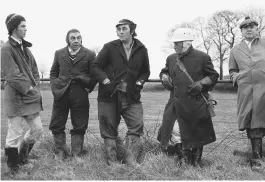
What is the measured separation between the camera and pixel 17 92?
192 inches

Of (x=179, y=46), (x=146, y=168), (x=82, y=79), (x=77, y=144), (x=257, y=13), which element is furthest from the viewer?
(x=257, y=13)

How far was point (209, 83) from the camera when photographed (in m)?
4.73

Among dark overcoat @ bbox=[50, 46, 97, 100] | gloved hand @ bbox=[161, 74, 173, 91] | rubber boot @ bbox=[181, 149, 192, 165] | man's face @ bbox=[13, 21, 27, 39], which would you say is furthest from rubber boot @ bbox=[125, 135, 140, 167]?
man's face @ bbox=[13, 21, 27, 39]

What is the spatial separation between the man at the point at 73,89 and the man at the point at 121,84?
0.93 feet

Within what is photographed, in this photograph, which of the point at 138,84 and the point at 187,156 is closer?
the point at 187,156

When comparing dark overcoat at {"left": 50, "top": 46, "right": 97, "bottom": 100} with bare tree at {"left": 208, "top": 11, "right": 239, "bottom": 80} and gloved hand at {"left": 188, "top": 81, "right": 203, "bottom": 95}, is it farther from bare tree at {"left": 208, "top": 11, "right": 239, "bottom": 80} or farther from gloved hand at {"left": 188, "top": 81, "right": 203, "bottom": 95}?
bare tree at {"left": 208, "top": 11, "right": 239, "bottom": 80}

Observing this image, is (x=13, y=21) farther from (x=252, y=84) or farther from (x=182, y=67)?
(x=252, y=84)

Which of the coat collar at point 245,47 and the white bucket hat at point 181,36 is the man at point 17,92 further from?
the coat collar at point 245,47

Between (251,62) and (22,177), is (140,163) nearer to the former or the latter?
(22,177)

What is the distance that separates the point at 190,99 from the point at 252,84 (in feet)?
2.68

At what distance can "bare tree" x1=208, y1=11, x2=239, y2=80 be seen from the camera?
4167 centimetres

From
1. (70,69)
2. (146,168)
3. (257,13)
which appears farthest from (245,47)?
(257,13)

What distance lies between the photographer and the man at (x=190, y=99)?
15.6 ft

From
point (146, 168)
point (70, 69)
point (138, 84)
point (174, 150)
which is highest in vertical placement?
point (70, 69)
